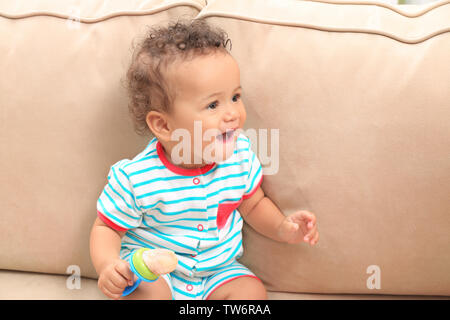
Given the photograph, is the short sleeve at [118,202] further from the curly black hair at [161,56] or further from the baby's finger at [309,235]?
the baby's finger at [309,235]

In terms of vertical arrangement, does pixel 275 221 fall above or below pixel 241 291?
above

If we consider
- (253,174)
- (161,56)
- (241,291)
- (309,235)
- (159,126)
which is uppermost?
(161,56)

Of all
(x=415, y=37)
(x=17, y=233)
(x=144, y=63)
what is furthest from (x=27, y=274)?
(x=415, y=37)

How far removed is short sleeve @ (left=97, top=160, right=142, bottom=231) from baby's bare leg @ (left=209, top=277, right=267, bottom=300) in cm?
24

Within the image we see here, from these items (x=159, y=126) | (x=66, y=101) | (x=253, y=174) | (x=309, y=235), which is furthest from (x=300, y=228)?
(x=66, y=101)

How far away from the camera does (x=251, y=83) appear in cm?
96

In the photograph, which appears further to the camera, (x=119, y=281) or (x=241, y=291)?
(x=241, y=291)

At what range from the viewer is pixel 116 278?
33.3 inches

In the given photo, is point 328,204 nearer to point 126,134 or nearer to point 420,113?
point 420,113

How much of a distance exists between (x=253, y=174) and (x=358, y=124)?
0.78ft

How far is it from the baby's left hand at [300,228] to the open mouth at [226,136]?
0.21 m

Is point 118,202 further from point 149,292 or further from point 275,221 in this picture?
point 275,221

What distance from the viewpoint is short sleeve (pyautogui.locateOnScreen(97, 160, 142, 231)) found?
932mm
